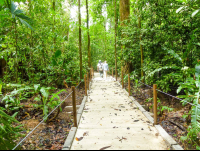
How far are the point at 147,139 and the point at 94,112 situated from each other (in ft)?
7.27

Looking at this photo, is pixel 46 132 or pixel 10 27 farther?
pixel 10 27

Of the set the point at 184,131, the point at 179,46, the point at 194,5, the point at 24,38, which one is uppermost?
the point at 194,5

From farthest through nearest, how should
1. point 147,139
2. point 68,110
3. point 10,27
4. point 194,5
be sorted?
point 68,110 → point 10,27 → point 194,5 → point 147,139

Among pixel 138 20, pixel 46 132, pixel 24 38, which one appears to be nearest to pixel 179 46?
pixel 138 20

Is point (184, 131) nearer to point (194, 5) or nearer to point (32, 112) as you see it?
point (194, 5)

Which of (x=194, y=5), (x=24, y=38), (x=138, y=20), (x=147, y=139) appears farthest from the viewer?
(x=138, y=20)

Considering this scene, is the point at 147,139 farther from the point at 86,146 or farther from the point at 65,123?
the point at 65,123


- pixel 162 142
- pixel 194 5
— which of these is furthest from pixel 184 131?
pixel 194 5

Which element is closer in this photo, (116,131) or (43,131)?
(116,131)

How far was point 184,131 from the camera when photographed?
3.61 m

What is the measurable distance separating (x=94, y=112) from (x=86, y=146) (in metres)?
2.04

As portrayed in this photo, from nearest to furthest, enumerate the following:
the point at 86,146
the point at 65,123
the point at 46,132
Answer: the point at 86,146 < the point at 46,132 < the point at 65,123

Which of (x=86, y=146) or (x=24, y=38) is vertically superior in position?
(x=24, y=38)

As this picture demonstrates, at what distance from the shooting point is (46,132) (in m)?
3.56
